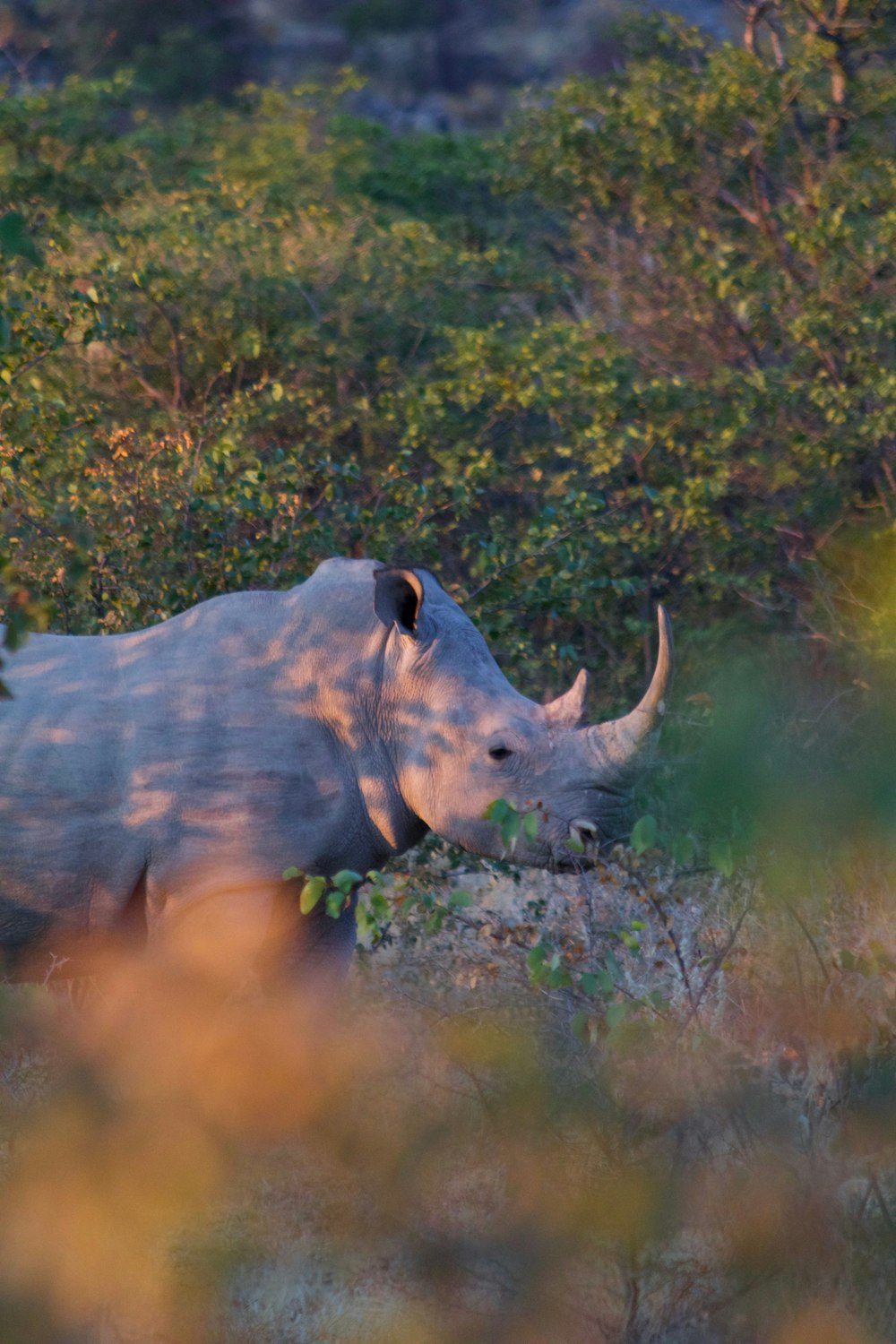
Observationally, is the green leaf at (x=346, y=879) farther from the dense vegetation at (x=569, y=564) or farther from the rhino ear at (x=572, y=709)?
the rhino ear at (x=572, y=709)

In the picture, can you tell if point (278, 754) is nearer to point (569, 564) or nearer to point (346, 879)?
point (346, 879)

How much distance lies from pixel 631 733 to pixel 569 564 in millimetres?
1883

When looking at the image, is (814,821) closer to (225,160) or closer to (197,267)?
(197,267)

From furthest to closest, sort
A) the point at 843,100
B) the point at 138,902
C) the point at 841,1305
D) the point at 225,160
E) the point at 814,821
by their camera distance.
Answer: the point at 225,160 < the point at 843,100 < the point at 138,902 < the point at 841,1305 < the point at 814,821

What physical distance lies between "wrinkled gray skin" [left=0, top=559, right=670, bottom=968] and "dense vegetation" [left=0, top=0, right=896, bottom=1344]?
0.24 meters

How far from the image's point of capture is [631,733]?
5324 mm

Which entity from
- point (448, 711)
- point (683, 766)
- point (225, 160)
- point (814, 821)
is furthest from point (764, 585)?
point (225, 160)

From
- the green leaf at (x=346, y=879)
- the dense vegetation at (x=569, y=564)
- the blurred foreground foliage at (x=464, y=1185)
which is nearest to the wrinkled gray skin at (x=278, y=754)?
the dense vegetation at (x=569, y=564)

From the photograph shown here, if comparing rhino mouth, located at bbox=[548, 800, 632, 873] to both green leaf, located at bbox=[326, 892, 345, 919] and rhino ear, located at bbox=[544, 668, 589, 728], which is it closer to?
rhino ear, located at bbox=[544, 668, 589, 728]

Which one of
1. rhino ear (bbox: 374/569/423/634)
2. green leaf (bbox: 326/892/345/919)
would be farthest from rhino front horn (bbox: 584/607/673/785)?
green leaf (bbox: 326/892/345/919)

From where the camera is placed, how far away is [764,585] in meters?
10.1

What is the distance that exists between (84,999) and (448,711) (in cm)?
164

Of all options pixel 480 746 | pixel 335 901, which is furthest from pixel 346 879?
pixel 480 746

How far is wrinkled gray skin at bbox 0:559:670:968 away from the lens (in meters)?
5.25
